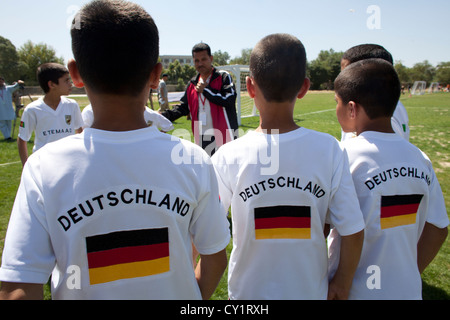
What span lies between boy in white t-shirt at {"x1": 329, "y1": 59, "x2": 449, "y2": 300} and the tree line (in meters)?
45.2

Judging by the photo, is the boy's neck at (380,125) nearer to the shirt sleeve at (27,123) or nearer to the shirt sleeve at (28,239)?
the shirt sleeve at (28,239)

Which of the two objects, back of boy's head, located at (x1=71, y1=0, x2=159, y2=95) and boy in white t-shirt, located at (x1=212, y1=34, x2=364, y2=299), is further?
boy in white t-shirt, located at (x1=212, y1=34, x2=364, y2=299)

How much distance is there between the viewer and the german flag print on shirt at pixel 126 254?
1.02m

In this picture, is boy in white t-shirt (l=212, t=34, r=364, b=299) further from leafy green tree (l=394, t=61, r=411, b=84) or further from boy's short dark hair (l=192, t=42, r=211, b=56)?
leafy green tree (l=394, t=61, r=411, b=84)

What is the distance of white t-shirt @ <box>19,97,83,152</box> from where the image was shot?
14.0ft

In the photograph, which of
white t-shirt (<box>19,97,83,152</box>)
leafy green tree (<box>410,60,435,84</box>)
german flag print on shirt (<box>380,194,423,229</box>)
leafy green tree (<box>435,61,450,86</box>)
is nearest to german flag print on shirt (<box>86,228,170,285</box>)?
german flag print on shirt (<box>380,194,423,229</box>)

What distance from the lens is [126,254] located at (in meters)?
1.05

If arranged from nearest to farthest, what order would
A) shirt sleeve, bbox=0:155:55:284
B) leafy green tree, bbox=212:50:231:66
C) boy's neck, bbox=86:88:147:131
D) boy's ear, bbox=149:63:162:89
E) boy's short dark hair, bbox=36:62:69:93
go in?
1. shirt sleeve, bbox=0:155:55:284
2. boy's neck, bbox=86:88:147:131
3. boy's ear, bbox=149:63:162:89
4. boy's short dark hair, bbox=36:62:69:93
5. leafy green tree, bbox=212:50:231:66

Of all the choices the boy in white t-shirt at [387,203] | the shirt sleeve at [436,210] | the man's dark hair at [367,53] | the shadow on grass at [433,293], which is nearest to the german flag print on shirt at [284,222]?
the boy in white t-shirt at [387,203]

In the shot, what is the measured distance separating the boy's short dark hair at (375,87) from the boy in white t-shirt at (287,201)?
0.46 metres

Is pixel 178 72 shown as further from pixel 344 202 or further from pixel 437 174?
pixel 344 202

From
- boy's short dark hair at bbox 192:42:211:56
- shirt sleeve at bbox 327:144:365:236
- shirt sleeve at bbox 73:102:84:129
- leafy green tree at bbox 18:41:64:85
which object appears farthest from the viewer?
leafy green tree at bbox 18:41:64:85

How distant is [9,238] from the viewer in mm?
973
